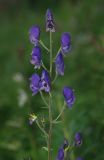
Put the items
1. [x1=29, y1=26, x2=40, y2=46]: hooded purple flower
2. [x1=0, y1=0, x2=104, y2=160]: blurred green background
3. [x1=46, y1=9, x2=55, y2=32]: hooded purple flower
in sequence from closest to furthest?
1. [x1=46, y1=9, x2=55, y2=32]: hooded purple flower
2. [x1=29, y1=26, x2=40, y2=46]: hooded purple flower
3. [x1=0, y1=0, x2=104, y2=160]: blurred green background

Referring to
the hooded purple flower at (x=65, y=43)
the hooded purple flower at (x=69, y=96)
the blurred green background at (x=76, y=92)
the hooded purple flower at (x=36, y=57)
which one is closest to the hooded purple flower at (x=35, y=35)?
the hooded purple flower at (x=36, y=57)

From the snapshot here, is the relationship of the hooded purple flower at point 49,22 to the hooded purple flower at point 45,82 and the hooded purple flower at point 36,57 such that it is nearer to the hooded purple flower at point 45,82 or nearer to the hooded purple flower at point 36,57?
the hooded purple flower at point 36,57

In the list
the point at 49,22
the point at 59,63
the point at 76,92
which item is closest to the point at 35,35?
the point at 49,22

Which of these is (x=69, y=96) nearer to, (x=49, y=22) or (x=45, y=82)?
(x=45, y=82)

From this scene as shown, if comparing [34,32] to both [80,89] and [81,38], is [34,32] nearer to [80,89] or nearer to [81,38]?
[80,89]

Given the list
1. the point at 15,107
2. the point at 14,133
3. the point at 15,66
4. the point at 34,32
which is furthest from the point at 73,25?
the point at 34,32

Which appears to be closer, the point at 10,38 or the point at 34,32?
the point at 34,32


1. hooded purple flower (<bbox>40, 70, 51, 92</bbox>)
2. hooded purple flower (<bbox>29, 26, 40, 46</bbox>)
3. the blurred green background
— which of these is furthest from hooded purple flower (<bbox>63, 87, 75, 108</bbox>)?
the blurred green background

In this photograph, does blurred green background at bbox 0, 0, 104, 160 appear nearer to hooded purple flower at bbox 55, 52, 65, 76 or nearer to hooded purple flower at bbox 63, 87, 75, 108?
hooded purple flower at bbox 63, 87, 75, 108
